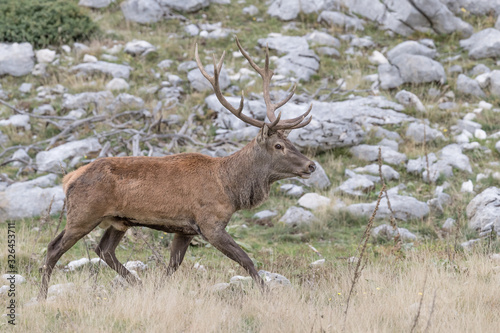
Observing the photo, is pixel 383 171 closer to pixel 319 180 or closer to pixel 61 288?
pixel 319 180

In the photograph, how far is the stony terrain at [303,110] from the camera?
9344 mm

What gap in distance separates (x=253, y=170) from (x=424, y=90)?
8.43 metres

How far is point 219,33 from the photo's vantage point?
1675 cm

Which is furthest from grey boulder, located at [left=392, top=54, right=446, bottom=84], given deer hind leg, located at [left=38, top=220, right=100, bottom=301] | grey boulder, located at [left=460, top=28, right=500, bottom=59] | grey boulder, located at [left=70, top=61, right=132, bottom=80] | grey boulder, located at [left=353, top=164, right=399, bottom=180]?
deer hind leg, located at [left=38, top=220, right=100, bottom=301]

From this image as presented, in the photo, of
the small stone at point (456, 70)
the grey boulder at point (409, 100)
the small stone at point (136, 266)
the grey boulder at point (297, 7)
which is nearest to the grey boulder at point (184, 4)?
the grey boulder at point (297, 7)

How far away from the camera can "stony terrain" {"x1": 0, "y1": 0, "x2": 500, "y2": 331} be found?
9.34 m

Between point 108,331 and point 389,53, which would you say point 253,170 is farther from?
point 389,53

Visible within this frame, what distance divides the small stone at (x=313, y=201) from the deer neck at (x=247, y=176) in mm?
3329

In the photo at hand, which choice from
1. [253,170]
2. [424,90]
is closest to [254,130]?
[424,90]

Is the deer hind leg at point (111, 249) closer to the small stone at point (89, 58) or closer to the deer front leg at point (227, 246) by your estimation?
the deer front leg at point (227, 246)

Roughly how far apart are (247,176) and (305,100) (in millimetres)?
7143

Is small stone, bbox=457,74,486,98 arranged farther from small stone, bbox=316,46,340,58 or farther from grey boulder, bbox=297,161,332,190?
grey boulder, bbox=297,161,332,190

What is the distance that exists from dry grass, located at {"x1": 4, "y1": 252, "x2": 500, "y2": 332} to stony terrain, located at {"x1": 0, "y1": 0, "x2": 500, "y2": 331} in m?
0.27

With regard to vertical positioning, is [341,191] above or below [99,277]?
below
